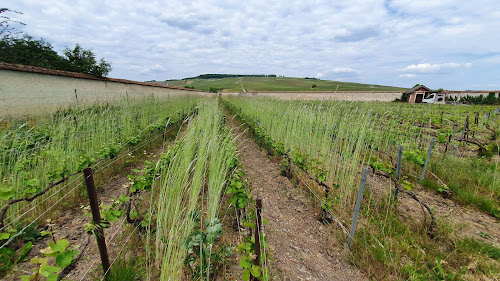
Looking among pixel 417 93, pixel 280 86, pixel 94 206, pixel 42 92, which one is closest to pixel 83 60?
pixel 42 92

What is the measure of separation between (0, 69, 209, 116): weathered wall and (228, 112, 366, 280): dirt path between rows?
766 cm

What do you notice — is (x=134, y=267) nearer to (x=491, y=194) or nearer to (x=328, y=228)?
(x=328, y=228)

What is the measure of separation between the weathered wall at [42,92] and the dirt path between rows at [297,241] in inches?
302

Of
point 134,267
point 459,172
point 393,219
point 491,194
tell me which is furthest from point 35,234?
point 459,172

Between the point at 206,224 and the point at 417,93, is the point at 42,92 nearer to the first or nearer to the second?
the point at 206,224

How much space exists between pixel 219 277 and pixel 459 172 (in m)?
3.98

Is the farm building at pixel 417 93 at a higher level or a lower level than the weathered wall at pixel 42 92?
higher

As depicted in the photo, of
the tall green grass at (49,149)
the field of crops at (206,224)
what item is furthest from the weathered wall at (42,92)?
the field of crops at (206,224)

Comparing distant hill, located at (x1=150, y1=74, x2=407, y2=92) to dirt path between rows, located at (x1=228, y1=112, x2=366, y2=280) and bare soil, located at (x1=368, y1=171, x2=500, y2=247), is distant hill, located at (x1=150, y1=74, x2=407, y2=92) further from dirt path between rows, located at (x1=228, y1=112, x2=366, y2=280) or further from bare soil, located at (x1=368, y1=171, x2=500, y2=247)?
dirt path between rows, located at (x1=228, y1=112, x2=366, y2=280)

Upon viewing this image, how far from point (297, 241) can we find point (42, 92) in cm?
924

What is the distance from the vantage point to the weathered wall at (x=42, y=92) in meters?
5.80

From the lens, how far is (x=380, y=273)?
1752 millimetres

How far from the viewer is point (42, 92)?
268 inches

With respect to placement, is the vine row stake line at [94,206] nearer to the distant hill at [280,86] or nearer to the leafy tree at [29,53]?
the leafy tree at [29,53]
